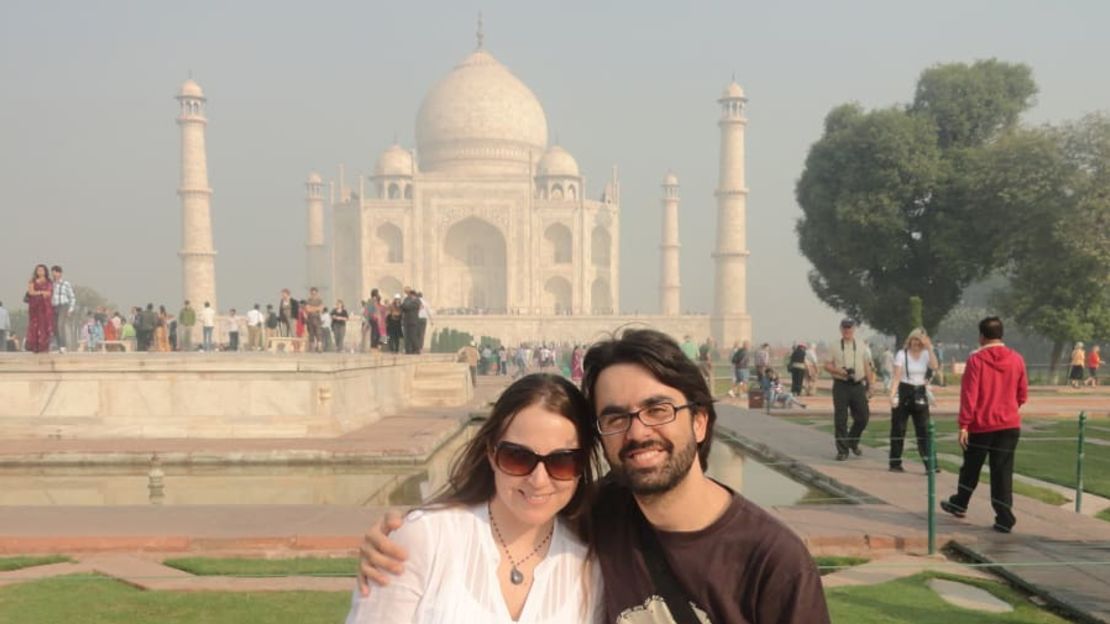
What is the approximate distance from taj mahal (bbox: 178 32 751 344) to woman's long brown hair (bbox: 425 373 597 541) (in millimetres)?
39094

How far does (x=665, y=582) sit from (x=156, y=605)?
2.72 metres

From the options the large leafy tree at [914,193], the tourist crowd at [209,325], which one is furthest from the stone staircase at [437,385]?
the large leafy tree at [914,193]

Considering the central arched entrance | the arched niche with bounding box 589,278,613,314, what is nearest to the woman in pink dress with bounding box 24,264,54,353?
the central arched entrance

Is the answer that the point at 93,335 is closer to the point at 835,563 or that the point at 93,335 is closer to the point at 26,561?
the point at 26,561

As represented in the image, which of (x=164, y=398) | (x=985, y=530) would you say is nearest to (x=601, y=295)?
(x=164, y=398)

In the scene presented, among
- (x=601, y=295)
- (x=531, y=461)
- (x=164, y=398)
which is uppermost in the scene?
(x=601, y=295)

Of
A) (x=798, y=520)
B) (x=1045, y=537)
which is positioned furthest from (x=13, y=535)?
(x=1045, y=537)

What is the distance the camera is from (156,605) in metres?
3.79

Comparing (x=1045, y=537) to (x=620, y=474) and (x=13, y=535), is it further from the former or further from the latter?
(x=13, y=535)

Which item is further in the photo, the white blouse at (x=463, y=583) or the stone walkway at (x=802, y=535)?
the stone walkway at (x=802, y=535)

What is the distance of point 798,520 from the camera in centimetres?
540

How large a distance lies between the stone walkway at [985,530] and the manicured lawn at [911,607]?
0.40ft

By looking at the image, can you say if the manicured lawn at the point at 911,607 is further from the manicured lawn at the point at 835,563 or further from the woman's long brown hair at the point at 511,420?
the woman's long brown hair at the point at 511,420

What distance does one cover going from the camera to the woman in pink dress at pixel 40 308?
12320 mm
